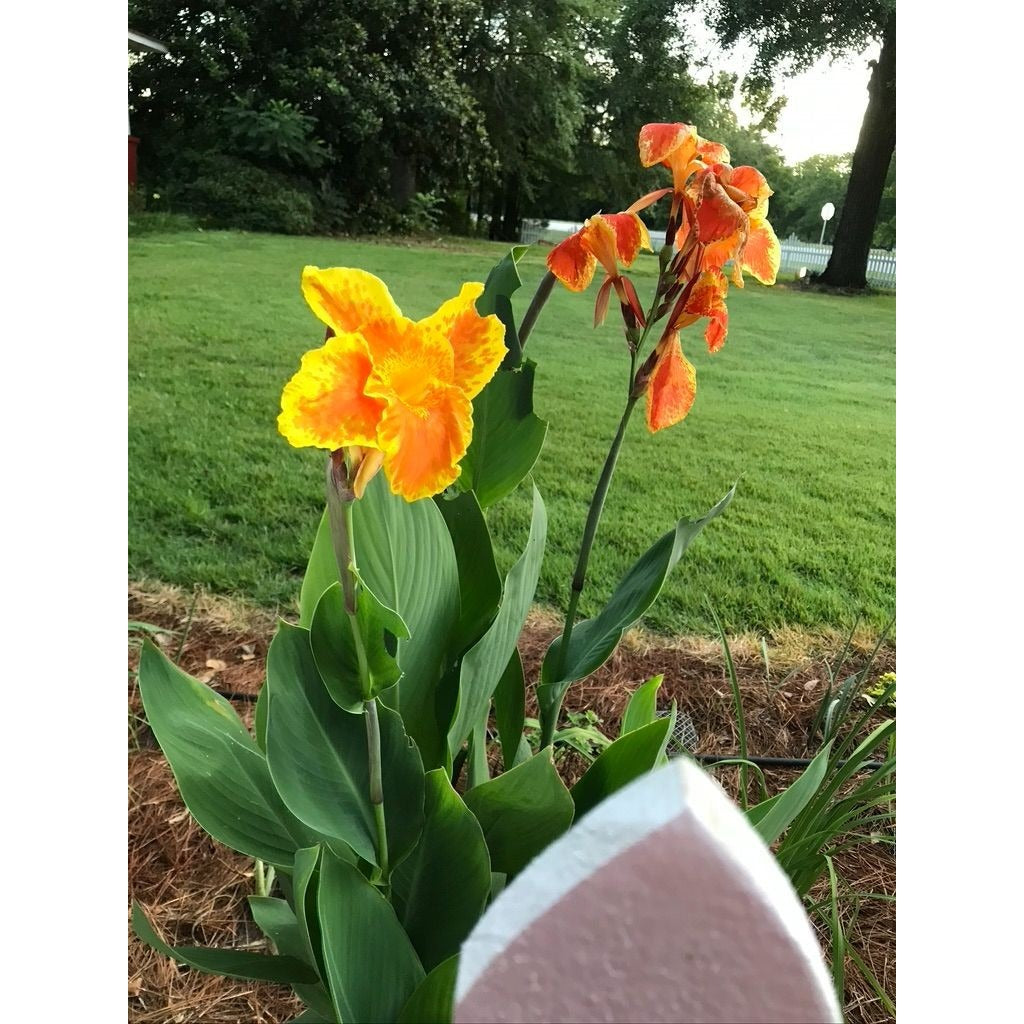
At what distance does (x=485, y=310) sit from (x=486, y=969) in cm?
37

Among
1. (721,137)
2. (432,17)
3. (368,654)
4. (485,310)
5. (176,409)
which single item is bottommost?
(176,409)

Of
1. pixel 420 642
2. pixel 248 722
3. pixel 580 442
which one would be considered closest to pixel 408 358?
pixel 420 642

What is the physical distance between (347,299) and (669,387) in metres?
0.20

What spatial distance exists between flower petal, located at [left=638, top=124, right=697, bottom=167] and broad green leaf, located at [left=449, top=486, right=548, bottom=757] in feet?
0.71

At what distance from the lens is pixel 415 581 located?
498 millimetres

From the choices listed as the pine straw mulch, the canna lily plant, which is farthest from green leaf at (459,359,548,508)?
the pine straw mulch

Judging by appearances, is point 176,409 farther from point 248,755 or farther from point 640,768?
point 640,768

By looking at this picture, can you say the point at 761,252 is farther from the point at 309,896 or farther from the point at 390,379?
the point at 309,896

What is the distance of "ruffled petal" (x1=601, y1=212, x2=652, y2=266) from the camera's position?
17.4 inches

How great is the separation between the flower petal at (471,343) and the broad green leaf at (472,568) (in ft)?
0.67

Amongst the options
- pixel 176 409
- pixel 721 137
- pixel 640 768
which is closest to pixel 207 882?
pixel 640 768

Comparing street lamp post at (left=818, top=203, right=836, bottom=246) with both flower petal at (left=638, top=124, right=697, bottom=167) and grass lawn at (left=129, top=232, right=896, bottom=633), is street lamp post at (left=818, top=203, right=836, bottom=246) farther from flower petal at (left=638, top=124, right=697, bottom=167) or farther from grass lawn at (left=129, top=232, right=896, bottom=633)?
flower petal at (left=638, top=124, right=697, bottom=167)

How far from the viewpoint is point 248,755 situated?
499 mm

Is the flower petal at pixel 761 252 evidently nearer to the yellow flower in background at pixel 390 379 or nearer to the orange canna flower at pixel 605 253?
the orange canna flower at pixel 605 253
